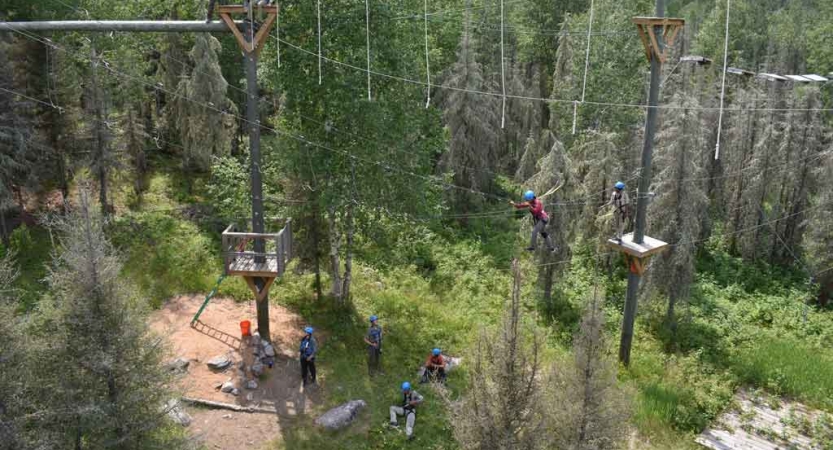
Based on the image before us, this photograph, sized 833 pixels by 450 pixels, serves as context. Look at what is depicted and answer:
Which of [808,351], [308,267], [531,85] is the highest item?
[531,85]

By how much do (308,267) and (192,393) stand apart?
5.19m

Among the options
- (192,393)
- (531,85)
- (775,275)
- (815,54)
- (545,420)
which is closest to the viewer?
(545,420)

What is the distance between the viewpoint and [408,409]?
13773 millimetres

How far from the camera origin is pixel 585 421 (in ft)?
29.7

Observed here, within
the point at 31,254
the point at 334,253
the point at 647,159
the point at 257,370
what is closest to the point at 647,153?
the point at 647,159

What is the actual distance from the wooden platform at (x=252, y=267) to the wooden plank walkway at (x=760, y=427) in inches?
412

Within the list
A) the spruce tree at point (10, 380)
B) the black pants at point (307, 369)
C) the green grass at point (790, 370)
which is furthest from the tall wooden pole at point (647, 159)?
the spruce tree at point (10, 380)

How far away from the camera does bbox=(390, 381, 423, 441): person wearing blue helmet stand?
527 inches

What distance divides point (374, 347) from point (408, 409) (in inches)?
84.0

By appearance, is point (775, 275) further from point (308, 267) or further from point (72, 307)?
point (72, 307)

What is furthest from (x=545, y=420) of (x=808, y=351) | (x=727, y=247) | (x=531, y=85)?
(x=531, y=85)

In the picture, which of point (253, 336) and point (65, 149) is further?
point (65, 149)

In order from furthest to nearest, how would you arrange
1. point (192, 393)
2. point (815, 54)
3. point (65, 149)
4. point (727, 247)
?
point (815, 54)
point (727, 247)
point (65, 149)
point (192, 393)

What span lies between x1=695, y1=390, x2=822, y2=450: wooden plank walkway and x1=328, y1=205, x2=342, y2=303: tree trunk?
1031 cm
